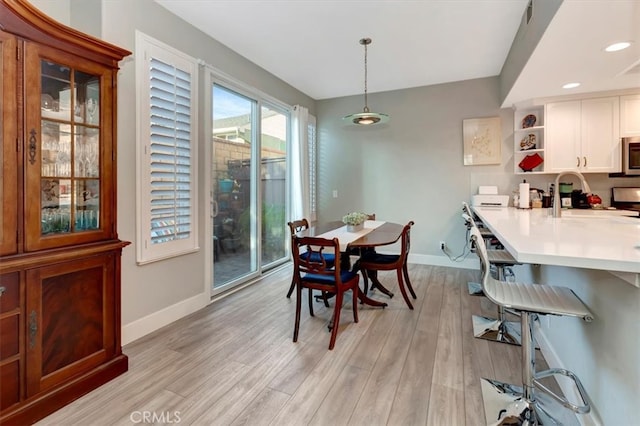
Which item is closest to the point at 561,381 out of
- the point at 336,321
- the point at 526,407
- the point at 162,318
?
the point at 526,407

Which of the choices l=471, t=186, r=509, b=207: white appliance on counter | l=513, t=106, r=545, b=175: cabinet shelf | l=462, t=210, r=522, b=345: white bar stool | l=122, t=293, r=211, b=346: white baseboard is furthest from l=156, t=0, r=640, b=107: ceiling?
l=122, t=293, r=211, b=346: white baseboard

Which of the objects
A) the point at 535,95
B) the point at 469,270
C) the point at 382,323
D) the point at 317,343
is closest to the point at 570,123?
the point at 535,95

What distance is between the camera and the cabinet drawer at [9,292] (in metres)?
1.44

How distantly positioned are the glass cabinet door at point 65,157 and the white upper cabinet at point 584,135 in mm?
4692

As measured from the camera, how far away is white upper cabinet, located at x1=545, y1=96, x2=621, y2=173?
3.47 metres

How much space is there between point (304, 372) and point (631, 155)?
A: 424 cm

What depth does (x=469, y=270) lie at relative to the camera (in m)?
4.39

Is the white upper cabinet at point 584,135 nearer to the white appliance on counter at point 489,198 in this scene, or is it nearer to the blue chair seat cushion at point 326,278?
the white appliance on counter at point 489,198

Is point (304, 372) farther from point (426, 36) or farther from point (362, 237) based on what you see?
point (426, 36)

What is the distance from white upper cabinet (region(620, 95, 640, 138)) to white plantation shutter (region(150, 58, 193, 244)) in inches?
188

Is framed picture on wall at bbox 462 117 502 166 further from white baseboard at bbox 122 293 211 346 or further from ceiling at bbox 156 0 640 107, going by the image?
white baseboard at bbox 122 293 211 346

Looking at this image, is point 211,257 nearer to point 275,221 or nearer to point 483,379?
point 275,221

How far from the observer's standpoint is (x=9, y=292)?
1462 mm

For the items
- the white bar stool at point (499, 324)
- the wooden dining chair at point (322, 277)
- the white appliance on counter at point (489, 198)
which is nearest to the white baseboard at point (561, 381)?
the white bar stool at point (499, 324)
